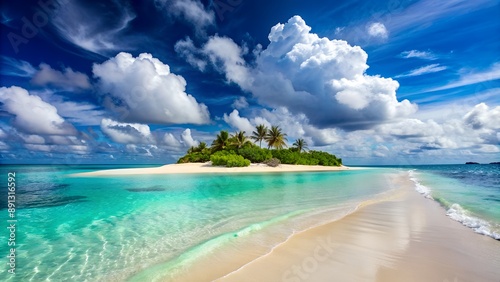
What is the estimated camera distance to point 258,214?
9.98 meters

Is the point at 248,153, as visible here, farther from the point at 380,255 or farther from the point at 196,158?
the point at 380,255

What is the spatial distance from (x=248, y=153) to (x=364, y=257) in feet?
167

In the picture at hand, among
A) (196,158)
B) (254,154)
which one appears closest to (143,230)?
(254,154)

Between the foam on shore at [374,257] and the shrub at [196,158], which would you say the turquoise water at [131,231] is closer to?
the foam on shore at [374,257]

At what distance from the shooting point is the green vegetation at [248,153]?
51781 millimetres

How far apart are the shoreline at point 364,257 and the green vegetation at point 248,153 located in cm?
4351

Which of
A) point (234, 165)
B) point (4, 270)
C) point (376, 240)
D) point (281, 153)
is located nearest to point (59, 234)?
point (4, 270)

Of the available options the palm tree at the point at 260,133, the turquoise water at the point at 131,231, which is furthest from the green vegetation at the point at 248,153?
the turquoise water at the point at 131,231

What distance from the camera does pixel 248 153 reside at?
184 ft

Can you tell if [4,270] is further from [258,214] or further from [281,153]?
[281,153]

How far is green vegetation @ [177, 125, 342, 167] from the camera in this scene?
170ft

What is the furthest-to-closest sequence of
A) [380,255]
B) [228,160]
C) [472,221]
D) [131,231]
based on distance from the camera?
[228,160], [472,221], [131,231], [380,255]

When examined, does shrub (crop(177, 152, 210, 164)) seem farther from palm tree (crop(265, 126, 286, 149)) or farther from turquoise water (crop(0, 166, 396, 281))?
turquoise water (crop(0, 166, 396, 281))

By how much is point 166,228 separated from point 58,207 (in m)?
7.92
